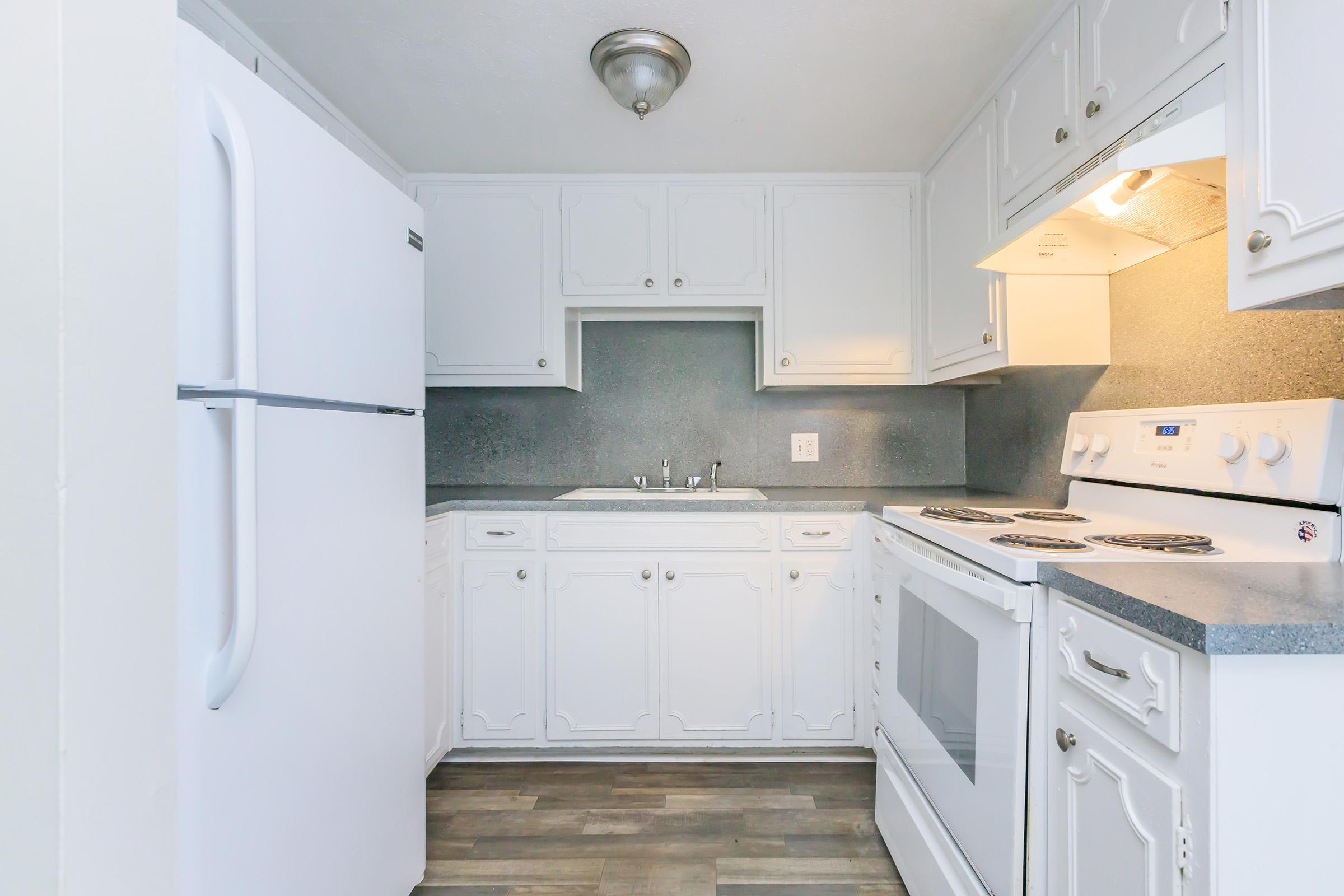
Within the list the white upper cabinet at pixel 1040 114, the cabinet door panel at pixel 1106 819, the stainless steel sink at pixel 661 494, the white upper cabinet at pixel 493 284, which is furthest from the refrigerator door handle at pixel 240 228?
the white upper cabinet at pixel 1040 114

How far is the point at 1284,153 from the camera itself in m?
0.94

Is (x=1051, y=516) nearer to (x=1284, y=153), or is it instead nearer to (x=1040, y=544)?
(x=1040, y=544)

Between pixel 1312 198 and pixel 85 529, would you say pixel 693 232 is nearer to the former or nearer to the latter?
pixel 1312 198

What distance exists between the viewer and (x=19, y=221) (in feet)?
1.75

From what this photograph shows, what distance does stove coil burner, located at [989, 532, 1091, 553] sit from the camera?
115cm

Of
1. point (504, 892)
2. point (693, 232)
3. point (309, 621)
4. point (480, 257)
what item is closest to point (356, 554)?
point (309, 621)

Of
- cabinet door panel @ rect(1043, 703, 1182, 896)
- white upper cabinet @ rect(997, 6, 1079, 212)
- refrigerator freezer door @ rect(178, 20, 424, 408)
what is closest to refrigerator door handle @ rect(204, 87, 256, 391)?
refrigerator freezer door @ rect(178, 20, 424, 408)

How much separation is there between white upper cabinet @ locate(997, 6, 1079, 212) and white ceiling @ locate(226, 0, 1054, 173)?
3.1 inches

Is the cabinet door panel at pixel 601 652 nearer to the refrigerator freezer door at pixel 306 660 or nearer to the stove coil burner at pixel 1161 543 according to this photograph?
the refrigerator freezer door at pixel 306 660

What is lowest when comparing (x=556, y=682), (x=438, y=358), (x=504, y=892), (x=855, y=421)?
(x=504, y=892)

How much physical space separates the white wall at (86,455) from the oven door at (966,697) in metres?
1.23

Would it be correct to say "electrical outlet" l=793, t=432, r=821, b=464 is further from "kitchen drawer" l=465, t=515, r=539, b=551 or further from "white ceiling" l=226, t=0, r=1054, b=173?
"kitchen drawer" l=465, t=515, r=539, b=551

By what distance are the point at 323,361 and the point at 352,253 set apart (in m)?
0.25

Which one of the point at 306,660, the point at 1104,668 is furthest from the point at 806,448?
the point at 306,660
